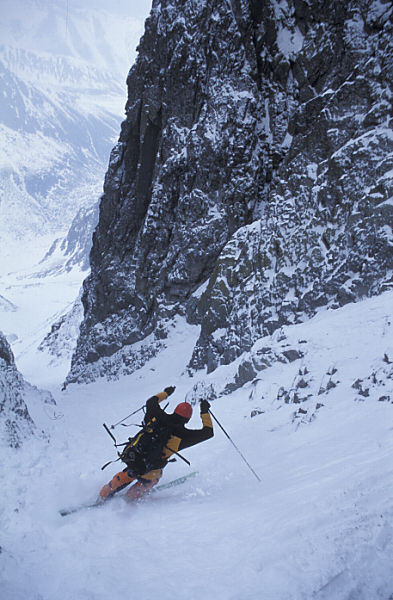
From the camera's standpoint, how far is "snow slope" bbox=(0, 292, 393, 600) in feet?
7.61

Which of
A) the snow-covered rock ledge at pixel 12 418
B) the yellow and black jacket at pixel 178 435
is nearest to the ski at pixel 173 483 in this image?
the yellow and black jacket at pixel 178 435

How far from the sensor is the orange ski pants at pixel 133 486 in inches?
180

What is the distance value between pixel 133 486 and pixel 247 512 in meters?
1.96

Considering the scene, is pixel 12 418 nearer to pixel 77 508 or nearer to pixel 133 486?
pixel 77 508

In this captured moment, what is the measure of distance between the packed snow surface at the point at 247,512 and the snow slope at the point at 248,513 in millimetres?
14

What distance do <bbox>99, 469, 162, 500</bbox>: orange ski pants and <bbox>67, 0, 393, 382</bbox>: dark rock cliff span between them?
387 inches

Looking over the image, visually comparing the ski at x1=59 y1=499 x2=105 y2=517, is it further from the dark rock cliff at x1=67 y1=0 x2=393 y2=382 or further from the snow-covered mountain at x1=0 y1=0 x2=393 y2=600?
the dark rock cliff at x1=67 y1=0 x2=393 y2=382

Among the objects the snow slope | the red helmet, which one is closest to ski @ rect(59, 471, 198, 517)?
the snow slope

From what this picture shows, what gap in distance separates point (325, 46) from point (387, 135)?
10.2 meters

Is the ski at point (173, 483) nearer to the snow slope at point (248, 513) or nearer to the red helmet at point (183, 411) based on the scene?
the snow slope at point (248, 513)

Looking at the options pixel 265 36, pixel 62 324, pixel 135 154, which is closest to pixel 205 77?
pixel 265 36

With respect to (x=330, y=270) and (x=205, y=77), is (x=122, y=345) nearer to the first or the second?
(x=330, y=270)

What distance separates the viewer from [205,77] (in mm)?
25953

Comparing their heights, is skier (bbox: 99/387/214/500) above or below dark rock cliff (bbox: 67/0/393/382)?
below
